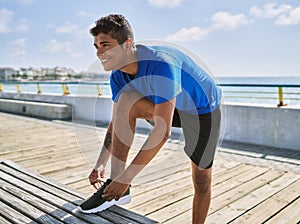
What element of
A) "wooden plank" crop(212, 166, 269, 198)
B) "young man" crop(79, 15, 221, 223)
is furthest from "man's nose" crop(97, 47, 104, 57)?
"wooden plank" crop(212, 166, 269, 198)

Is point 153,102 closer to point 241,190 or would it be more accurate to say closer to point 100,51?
point 100,51

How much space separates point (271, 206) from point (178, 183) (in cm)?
83

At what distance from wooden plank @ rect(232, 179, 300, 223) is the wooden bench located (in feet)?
2.11

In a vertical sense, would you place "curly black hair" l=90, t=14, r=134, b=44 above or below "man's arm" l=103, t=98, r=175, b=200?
above

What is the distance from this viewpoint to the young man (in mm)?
1248

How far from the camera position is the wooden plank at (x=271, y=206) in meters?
2.05

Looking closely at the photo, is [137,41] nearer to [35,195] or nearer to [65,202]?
[65,202]

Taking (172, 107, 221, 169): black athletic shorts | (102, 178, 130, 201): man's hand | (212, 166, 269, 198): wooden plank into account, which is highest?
(172, 107, 221, 169): black athletic shorts

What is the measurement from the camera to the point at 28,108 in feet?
27.4

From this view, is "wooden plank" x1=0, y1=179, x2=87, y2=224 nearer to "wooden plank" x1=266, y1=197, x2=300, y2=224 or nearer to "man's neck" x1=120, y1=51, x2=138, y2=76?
"man's neck" x1=120, y1=51, x2=138, y2=76

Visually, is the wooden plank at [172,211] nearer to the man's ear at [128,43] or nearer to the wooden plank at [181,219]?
the wooden plank at [181,219]

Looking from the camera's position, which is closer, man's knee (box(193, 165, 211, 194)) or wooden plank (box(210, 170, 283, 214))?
man's knee (box(193, 165, 211, 194))

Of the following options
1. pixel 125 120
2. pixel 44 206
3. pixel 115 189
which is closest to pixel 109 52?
pixel 125 120

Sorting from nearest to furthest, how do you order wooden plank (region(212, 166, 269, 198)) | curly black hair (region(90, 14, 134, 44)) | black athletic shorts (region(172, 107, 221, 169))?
curly black hair (region(90, 14, 134, 44)), black athletic shorts (region(172, 107, 221, 169)), wooden plank (region(212, 166, 269, 198))
